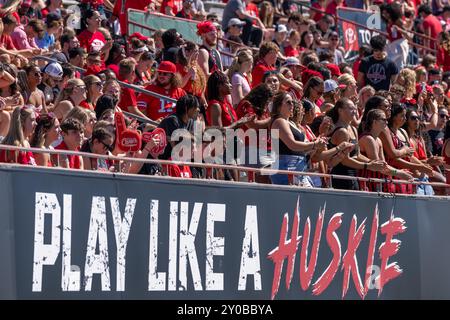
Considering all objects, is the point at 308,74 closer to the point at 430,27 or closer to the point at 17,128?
the point at 17,128

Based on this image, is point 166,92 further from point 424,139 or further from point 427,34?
point 427,34

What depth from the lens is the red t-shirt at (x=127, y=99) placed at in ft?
41.4

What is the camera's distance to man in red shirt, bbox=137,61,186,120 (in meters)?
12.6

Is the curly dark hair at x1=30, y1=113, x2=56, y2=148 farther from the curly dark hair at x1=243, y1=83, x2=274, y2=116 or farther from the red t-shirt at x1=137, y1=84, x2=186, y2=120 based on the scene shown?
the red t-shirt at x1=137, y1=84, x2=186, y2=120

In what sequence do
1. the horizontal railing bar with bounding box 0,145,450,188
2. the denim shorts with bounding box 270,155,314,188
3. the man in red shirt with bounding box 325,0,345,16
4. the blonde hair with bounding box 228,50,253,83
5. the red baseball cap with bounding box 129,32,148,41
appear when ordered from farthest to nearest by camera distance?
the man in red shirt with bounding box 325,0,345,16 → the red baseball cap with bounding box 129,32,148,41 → the blonde hair with bounding box 228,50,253,83 → the denim shorts with bounding box 270,155,314,188 → the horizontal railing bar with bounding box 0,145,450,188

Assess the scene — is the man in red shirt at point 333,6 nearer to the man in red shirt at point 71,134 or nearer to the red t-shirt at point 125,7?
the red t-shirt at point 125,7

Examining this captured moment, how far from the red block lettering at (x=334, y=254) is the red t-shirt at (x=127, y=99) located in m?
2.64

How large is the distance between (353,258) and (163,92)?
273cm

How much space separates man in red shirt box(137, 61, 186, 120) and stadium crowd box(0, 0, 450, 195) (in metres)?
0.01

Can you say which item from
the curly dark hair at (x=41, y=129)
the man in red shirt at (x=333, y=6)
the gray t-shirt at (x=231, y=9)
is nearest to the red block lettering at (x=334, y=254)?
the curly dark hair at (x=41, y=129)

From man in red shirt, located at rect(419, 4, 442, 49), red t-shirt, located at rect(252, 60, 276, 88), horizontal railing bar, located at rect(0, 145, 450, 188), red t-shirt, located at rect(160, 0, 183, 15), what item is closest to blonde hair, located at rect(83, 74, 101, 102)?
horizontal railing bar, located at rect(0, 145, 450, 188)

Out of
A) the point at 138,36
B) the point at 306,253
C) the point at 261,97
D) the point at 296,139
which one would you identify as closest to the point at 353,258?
the point at 306,253

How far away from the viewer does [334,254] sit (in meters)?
11.3
